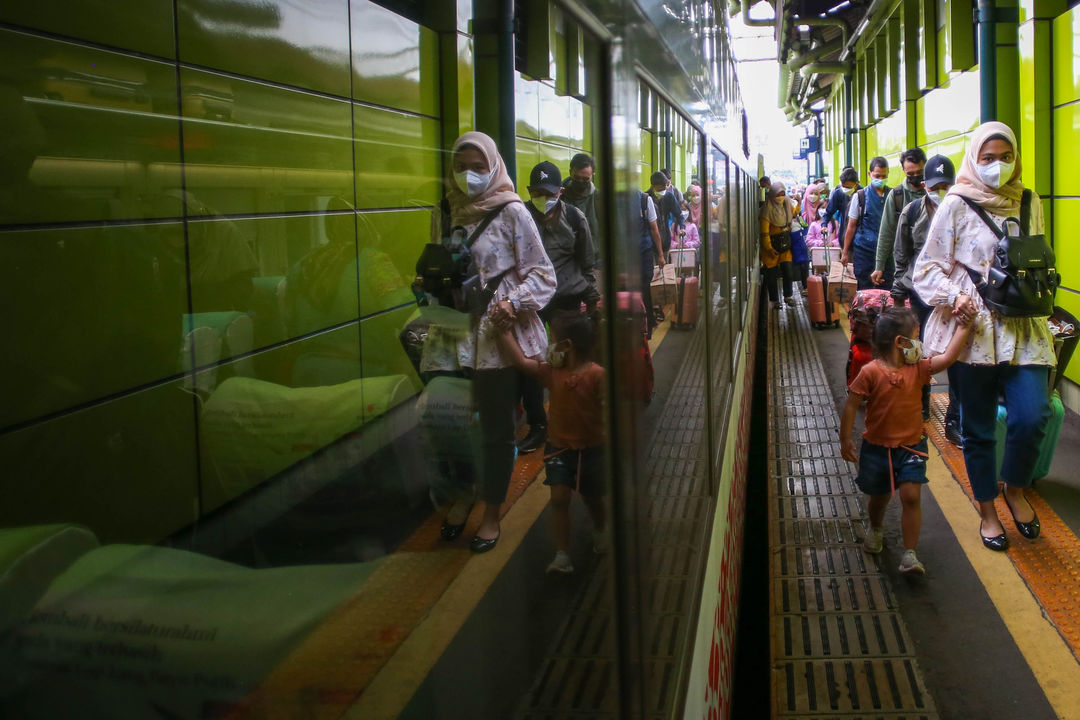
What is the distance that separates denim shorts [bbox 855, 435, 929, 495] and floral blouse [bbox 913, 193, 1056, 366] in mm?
445

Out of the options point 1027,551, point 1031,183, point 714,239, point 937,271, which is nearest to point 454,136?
point 714,239

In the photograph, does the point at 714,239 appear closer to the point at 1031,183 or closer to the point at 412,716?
the point at 412,716

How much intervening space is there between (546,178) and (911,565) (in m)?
3.43

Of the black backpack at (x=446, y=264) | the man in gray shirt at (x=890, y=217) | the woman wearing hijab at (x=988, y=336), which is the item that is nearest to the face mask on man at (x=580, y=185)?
the black backpack at (x=446, y=264)

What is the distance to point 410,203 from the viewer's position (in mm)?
716

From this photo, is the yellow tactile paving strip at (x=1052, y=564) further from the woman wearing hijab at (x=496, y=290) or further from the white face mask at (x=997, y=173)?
the woman wearing hijab at (x=496, y=290)

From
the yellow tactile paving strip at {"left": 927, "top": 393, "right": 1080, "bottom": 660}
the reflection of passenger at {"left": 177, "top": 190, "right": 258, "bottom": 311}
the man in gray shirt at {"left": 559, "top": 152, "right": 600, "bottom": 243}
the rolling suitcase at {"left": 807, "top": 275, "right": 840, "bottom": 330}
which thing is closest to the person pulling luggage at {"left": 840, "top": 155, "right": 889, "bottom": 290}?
the rolling suitcase at {"left": 807, "top": 275, "right": 840, "bottom": 330}

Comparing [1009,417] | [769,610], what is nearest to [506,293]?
[769,610]

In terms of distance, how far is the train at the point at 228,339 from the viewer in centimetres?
49

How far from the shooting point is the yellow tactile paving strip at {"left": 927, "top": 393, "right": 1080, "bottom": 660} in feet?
11.3

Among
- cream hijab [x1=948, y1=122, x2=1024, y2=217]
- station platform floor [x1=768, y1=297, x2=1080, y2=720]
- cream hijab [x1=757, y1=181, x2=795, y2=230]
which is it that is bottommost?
station platform floor [x1=768, y1=297, x2=1080, y2=720]

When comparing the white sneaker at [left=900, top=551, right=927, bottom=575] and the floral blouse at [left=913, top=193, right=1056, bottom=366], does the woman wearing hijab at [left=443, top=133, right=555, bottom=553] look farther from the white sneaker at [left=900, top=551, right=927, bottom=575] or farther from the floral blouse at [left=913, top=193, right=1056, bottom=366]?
the floral blouse at [left=913, top=193, right=1056, bottom=366]

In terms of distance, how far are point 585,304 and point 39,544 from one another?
0.63 metres

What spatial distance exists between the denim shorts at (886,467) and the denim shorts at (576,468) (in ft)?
10.3
